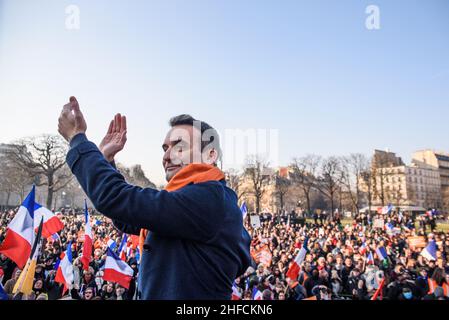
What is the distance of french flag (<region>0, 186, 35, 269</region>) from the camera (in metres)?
6.42

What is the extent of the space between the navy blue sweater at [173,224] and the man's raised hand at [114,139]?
0.95 feet

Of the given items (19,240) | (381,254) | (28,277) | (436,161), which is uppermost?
(436,161)

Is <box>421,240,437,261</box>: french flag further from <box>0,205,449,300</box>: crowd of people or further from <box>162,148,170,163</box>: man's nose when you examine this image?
<box>162,148,170,163</box>: man's nose

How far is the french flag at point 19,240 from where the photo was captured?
6.42 metres

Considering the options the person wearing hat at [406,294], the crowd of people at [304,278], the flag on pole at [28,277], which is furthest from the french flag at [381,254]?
the flag on pole at [28,277]

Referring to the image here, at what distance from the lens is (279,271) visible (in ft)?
39.1

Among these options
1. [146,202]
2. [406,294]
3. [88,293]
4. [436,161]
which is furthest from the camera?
[436,161]

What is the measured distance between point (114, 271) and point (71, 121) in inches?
284

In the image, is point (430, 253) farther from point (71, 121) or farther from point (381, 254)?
point (71, 121)

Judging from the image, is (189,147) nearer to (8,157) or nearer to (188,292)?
(188,292)

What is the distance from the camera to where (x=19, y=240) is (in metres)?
6.55

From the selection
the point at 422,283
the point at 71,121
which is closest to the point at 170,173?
the point at 71,121
